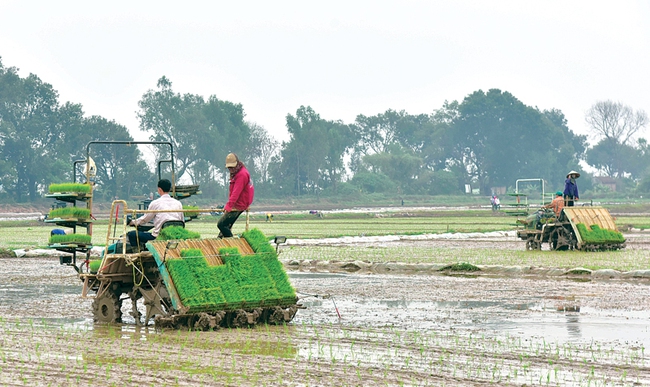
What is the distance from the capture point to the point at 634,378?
9.25 metres

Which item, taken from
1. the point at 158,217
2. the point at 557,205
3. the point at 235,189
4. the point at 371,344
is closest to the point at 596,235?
the point at 557,205

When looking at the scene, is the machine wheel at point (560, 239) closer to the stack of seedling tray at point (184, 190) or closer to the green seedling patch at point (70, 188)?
the stack of seedling tray at point (184, 190)

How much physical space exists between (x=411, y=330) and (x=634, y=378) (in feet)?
12.7

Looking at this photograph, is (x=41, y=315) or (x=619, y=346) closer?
(x=619, y=346)

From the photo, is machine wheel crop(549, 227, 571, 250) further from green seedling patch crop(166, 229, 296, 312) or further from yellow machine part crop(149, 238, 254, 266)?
yellow machine part crop(149, 238, 254, 266)

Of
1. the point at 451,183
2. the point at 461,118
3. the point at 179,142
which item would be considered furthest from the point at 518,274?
the point at 461,118

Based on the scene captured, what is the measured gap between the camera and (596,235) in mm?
29156

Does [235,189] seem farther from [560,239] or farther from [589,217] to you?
[589,217]

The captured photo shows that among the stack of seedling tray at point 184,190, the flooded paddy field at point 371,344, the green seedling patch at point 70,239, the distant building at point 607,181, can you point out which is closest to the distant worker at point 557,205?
the flooded paddy field at point 371,344

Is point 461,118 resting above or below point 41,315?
Answer: above

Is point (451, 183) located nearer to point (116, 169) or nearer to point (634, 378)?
point (116, 169)

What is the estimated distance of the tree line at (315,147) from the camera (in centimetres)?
9912

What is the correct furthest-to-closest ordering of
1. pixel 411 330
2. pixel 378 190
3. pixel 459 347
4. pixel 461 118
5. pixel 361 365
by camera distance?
1. pixel 461 118
2. pixel 378 190
3. pixel 411 330
4. pixel 459 347
5. pixel 361 365

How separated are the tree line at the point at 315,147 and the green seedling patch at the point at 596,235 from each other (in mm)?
71028
